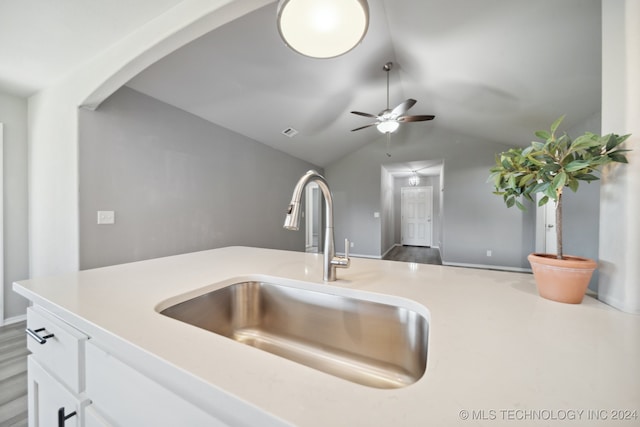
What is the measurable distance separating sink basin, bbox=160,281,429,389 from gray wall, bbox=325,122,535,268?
4.84 meters

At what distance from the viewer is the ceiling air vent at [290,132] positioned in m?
3.96

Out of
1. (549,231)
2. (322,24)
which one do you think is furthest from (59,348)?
(549,231)

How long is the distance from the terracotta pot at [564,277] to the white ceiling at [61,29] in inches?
82.7

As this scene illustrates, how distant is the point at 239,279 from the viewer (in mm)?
1028

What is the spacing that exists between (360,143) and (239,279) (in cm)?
507

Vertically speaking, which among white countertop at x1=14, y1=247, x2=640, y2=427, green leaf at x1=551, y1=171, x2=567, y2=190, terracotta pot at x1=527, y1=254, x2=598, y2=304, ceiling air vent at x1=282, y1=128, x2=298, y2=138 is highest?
ceiling air vent at x1=282, y1=128, x2=298, y2=138

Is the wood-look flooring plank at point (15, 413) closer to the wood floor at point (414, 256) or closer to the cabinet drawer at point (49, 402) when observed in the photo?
the cabinet drawer at point (49, 402)

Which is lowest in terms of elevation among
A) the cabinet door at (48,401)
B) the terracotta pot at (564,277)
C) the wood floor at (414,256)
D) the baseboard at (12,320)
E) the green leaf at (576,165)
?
the wood floor at (414,256)

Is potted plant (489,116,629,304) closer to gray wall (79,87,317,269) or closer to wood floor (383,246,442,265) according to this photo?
gray wall (79,87,317,269)

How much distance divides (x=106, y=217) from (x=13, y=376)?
1.23 m

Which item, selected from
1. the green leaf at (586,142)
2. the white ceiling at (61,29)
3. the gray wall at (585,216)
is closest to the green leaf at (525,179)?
the green leaf at (586,142)

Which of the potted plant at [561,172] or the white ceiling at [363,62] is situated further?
the white ceiling at [363,62]

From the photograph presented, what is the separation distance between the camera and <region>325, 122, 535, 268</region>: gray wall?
468 centimetres

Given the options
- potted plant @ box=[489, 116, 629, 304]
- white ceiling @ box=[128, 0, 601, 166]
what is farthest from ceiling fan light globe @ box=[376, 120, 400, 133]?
potted plant @ box=[489, 116, 629, 304]
